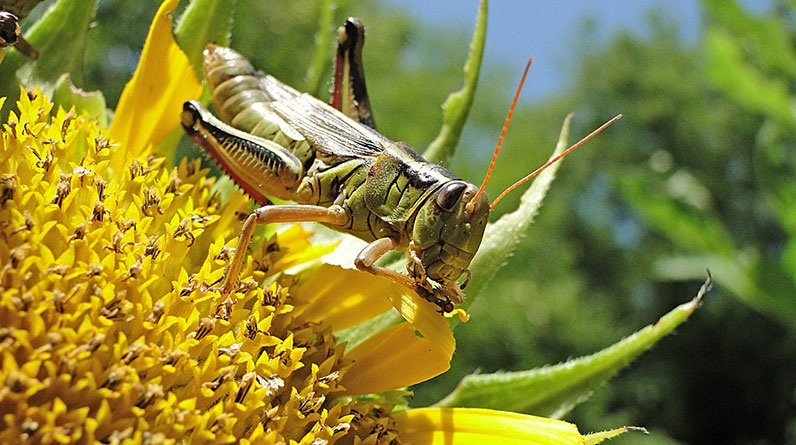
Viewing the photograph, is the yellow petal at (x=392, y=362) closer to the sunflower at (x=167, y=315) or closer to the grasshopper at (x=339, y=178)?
the sunflower at (x=167, y=315)

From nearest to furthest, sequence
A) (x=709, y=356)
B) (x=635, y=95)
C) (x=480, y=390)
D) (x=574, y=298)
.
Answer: (x=480, y=390), (x=574, y=298), (x=709, y=356), (x=635, y=95)

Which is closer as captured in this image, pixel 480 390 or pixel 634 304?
pixel 480 390

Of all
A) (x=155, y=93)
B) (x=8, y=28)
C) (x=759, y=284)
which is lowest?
(x=759, y=284)

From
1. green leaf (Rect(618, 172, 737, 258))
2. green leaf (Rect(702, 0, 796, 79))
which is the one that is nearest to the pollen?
green leaf (Rect(618, 172, 737, 258))

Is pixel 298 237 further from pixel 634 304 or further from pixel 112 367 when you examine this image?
pixel 634 304

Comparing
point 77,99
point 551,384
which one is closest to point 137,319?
point 77,99

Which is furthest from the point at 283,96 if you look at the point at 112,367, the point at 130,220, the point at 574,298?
the point at 574,298

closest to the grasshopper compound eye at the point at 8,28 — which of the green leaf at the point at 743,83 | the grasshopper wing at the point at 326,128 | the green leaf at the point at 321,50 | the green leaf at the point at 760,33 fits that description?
the grasshopper wing at the point at 326,128

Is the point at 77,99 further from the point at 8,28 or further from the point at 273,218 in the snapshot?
the point at 273,218
